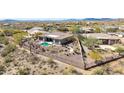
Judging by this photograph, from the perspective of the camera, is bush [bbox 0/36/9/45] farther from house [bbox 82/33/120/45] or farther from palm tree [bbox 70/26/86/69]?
house [bbox 82/33/120/45]

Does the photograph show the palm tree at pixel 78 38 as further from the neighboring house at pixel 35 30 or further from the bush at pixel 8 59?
the bush at pixel 8 59

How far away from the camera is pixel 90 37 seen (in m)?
2.83

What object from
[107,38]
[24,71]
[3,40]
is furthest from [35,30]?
[107,38]

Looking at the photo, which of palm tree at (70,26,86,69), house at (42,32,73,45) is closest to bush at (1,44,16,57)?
house at (42,32,73,45)

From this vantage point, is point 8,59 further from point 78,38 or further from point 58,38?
point 78,38

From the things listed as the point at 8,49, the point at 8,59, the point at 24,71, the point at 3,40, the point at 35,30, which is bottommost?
the point at 24,71

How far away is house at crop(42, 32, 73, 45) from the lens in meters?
2.83

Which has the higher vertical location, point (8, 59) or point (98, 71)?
point (8, 59)

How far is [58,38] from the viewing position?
2830 millimetres

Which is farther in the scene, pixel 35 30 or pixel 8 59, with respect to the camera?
pixel 35 30

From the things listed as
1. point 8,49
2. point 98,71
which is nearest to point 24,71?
point 8,49
